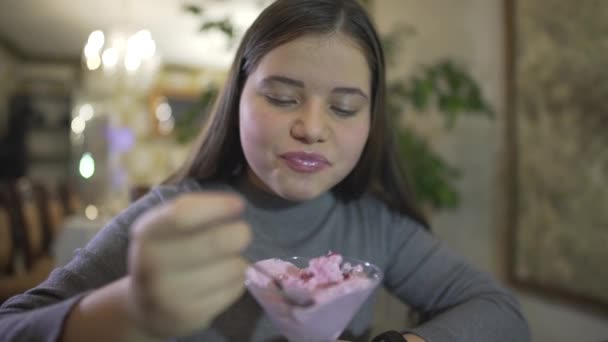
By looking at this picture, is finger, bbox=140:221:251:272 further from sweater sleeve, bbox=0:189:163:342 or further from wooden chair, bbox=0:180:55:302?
wooden chair, bbox=0:180:55:302

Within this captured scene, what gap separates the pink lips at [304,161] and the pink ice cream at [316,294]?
0.16 metres

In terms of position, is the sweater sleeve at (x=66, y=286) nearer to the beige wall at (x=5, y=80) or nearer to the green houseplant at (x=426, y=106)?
the green houseplant at (x=426, y=106)

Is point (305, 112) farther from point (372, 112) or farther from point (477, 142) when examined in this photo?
point (477, 142)

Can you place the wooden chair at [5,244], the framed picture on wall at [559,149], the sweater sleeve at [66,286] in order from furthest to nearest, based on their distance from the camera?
1. the wooden chair at [5,244]
2. the framed picture on wall at [559,149]
3. the sweater sleeve at [66,286]

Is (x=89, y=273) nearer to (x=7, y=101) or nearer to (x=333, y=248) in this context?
(x=333, y=248)

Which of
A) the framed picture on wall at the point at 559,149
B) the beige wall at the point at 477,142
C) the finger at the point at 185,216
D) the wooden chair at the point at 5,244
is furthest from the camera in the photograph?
the wooden chair at the point at 5,244

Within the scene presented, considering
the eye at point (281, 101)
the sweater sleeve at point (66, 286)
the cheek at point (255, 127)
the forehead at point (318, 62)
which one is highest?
the forehead at point (318, 62)

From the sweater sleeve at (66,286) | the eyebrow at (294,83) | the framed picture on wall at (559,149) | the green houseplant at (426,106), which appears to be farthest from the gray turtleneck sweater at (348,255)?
the framed picture on wall at (559,149)

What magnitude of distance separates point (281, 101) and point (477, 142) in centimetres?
139

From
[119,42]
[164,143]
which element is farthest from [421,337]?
[164,143]

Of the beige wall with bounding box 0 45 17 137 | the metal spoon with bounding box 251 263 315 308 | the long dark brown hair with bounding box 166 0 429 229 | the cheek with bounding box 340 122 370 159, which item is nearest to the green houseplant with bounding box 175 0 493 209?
the long dark brown hair with bounding box 166 0 429 229

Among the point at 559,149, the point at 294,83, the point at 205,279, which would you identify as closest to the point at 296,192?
the point at 294,83

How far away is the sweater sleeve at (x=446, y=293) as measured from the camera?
735 millimetres

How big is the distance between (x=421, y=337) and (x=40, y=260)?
299cm
